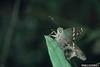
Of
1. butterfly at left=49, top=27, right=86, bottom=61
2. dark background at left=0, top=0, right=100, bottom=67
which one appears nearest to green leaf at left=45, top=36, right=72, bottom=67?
butterfly at left=49, top=27, right=86, bottom=61

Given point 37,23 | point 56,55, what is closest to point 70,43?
point 56,55

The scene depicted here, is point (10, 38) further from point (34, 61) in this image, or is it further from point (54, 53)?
point (54, 53)

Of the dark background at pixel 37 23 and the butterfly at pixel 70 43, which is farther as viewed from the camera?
the dark background at pixel 37 23

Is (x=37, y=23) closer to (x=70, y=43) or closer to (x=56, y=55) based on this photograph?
(x=70, y=43)

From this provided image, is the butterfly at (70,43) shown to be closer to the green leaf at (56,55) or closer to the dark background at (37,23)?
the green leaf at (56,55)

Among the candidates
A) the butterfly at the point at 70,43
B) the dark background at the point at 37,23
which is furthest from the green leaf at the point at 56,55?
the dark background at the point at 37,23

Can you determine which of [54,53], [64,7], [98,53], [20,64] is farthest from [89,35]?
[54,53]
